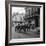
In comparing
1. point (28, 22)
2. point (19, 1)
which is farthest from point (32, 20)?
point (19, 1)

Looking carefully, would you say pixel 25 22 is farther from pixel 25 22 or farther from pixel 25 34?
pixel 25 34

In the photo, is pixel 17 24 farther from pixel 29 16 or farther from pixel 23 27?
pixel 29 16

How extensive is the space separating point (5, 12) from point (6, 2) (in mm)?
128

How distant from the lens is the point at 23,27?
3.31ft

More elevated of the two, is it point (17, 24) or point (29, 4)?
point (29, 4)

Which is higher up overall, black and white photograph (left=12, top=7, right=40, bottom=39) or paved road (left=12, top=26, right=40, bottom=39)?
black and white photograph (left=12, top=7, right=40, bottom=39)

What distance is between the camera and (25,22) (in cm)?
101

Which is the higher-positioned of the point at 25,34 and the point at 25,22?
the point at 25,22

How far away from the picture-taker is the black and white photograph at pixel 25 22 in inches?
39.1

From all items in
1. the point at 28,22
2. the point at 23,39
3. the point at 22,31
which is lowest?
the point at 23,39

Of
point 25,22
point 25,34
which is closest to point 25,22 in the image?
point 25,22

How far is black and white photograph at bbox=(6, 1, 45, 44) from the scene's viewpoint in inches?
39.1

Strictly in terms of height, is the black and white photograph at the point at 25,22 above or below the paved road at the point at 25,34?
above

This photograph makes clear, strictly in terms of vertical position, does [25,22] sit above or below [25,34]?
above
